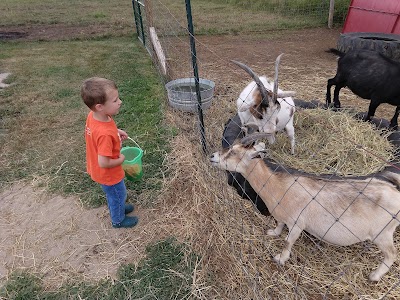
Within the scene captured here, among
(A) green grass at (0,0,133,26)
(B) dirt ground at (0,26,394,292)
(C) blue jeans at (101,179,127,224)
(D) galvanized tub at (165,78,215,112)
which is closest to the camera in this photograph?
(B) dirt ground at (0,26,394,292)

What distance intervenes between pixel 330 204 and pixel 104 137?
69.3 inches

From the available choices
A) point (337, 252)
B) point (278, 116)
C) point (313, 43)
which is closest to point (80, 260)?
point (337, 252)

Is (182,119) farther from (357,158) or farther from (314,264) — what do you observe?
(314,264)

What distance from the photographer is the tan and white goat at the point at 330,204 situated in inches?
91.7

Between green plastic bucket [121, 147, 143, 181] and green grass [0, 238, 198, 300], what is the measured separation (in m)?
0.98

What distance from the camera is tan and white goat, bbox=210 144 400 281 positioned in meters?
2.33

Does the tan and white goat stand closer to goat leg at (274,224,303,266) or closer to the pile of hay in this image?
goat leg at (274,224,303,266)

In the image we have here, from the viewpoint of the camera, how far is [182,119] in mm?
5121

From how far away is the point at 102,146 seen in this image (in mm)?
2561

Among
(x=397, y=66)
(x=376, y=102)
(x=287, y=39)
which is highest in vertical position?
(x=397, y=66)

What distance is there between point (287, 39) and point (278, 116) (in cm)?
668

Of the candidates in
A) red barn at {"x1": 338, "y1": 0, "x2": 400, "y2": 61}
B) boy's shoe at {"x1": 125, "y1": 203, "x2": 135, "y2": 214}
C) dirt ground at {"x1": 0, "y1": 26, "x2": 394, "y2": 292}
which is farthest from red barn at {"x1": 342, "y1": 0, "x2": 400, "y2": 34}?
boy's shoe at {"x1": 125, "y1": 203, "x2": 135, "y2": 214}

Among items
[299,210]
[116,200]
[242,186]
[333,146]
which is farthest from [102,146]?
[333,146]

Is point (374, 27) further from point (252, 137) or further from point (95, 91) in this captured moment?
point (95, 91)
